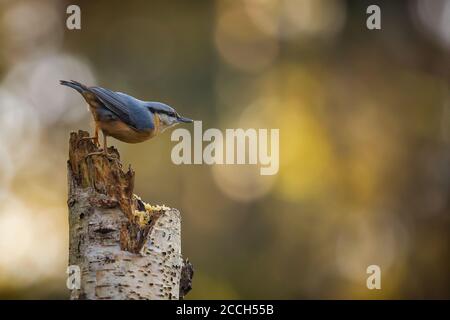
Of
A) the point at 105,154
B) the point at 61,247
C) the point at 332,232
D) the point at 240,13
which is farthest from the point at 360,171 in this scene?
the point at 105,154

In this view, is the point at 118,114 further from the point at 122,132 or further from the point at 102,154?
the point at 102,154

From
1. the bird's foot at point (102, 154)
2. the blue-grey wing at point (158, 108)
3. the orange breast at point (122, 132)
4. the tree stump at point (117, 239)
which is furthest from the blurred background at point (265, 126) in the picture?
the tree stump at point (117, 239)

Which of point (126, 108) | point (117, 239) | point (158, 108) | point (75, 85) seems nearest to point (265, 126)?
point (158, 108)

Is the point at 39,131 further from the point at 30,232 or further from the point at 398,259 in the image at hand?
the point at 398,259

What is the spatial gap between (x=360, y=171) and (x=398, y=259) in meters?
1.36

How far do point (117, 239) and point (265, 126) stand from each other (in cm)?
560

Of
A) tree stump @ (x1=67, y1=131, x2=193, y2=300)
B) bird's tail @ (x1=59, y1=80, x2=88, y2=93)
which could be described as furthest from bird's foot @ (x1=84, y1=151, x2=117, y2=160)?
bird's tail @ (x1=59, y1=80, x2=88, y2=93)

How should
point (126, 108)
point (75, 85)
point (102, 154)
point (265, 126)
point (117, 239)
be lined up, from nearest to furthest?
1. point (117, 239)
2. point (102, 154)
3. point (75, 85)
4. point (126, 108)
5. point (265, 126)

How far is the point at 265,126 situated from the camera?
878cm

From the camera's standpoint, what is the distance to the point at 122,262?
10.9 ft

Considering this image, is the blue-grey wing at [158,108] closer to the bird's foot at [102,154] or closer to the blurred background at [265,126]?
the bird's foot at [102,154]

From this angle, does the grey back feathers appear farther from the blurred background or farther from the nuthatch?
the blurred background

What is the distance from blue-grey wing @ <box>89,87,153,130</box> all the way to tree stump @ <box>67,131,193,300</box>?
1.02 m

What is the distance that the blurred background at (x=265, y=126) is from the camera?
27.0ft
